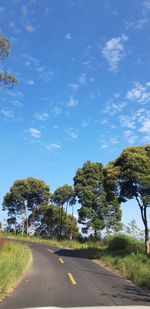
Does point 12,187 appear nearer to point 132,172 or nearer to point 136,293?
point 132,172

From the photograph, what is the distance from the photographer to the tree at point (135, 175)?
25203 mm

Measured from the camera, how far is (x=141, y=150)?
27047 millimetres

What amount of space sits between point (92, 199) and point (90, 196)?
1.47 feet

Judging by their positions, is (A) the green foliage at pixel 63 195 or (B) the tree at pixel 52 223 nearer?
(A) the green foliage at pixel 63 195

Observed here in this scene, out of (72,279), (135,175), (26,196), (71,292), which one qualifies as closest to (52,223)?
(26,196)

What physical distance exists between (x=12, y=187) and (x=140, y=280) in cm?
5279

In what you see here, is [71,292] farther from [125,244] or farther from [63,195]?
[63,195]

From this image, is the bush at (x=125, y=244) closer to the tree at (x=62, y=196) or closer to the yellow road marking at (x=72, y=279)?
the yellow road marking at (x=72, y=279)

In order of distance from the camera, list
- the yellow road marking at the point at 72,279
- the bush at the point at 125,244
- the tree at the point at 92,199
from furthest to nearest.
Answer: the tree at the point at 92,199, the bush at the point at 125,244, the yellow road marking at the point at 72,279

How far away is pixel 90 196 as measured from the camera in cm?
4506

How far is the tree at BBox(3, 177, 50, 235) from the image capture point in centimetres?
6681

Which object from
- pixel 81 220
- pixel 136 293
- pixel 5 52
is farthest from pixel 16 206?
pixel 136 293

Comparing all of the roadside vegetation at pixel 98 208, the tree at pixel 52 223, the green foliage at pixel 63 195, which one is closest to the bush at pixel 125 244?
the roadside vegetation at pixel 98 208

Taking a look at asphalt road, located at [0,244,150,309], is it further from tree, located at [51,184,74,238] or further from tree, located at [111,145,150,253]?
tree, located at [51,184,74,238]
